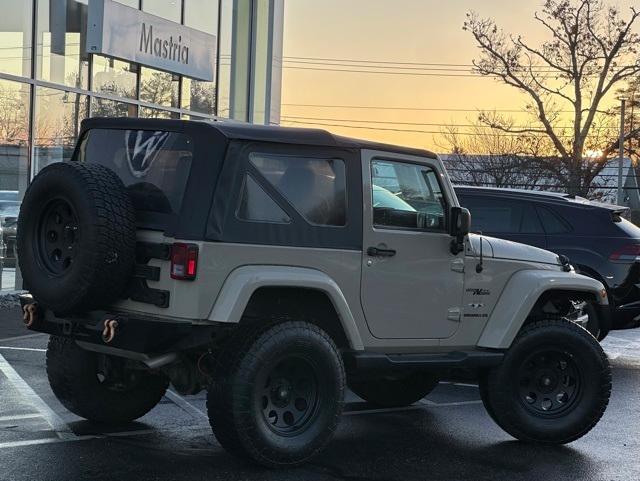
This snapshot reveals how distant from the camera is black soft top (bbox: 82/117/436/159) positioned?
5641 mm

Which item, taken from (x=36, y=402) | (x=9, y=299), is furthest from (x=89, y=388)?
(x=9, y=299)

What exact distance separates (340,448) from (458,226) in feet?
5.39

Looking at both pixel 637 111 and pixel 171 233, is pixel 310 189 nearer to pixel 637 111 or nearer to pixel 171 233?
pixel 171 233

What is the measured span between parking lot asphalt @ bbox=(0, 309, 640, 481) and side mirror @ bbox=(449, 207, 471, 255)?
135 cm

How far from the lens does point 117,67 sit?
1709cm

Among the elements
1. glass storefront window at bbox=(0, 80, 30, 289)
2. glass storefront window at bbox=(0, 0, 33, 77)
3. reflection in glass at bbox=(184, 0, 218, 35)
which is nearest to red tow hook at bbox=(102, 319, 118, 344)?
glass storefront window at bbox=(0, 80, 30, 289)

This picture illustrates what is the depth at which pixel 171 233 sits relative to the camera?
543cm

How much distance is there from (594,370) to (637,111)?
4069cm

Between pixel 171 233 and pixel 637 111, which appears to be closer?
pixel 171 233

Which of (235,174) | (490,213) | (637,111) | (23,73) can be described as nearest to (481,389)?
(235,174)

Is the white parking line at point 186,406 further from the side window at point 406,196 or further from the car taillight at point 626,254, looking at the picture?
the car taillight at point 626,254

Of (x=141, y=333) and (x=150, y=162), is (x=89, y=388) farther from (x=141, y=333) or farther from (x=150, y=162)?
(x=150, y=162)

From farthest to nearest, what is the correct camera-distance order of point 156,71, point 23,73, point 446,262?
point 156,71
point 23,73
point 446,262

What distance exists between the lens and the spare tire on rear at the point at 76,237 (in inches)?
210
